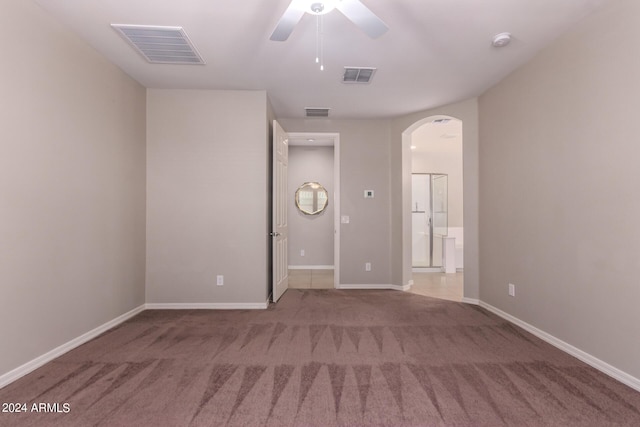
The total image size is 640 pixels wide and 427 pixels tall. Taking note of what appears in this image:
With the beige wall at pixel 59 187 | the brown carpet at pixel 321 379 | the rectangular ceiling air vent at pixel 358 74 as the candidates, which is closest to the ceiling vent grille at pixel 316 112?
the rectangular ceiling air vent at pixel 358 74

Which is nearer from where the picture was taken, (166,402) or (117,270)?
(166,402)

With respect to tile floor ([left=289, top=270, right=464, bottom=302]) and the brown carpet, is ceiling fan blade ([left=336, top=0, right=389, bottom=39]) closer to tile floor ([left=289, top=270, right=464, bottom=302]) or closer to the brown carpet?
the brown carpet

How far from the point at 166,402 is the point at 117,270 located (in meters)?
1.83

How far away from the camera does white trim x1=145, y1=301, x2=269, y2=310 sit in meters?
3.62

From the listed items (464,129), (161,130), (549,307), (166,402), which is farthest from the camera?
(464,129)

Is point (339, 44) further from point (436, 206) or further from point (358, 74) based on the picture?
point (436, 206)

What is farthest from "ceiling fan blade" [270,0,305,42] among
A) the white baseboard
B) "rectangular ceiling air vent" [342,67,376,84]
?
the white baseboard

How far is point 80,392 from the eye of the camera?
1.92 meters

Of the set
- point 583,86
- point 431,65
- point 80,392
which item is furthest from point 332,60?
point 80,392

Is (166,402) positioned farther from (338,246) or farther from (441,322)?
(338,246)

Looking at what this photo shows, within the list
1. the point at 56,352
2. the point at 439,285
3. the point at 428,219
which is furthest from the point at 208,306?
the point at 428,219

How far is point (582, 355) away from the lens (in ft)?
7.64

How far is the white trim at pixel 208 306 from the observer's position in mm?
3615

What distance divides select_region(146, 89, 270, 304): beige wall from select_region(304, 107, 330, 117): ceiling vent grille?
818mm
